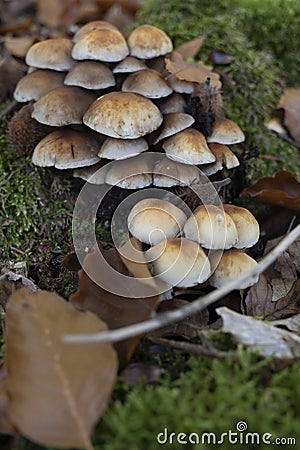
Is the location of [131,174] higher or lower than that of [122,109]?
lower

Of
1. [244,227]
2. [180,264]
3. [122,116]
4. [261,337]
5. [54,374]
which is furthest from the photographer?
[122,116]

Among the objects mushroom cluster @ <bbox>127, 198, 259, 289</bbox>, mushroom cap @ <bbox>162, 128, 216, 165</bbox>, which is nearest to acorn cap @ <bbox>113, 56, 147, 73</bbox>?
mushroom cap @ <bbox>162, 128, 216, 165</bbox>

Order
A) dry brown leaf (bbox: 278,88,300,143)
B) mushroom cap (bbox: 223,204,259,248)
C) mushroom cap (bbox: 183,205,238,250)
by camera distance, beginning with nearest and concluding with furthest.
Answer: mushroom cap (bbox: 183,205,238,250) → mushroom cap (bbox: 223,204,259,248) → dry brown leaf (bbox: 278,88,300,143)

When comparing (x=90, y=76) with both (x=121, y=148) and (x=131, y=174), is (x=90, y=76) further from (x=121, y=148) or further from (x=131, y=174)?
(x=131, y=174)

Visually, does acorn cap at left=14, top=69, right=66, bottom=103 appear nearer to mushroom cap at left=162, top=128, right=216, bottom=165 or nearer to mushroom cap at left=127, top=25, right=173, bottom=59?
mushroom cap at left=127, top=25, right=173, bottom=59

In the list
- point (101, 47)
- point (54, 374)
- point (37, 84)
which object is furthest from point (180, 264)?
point (37, 84)

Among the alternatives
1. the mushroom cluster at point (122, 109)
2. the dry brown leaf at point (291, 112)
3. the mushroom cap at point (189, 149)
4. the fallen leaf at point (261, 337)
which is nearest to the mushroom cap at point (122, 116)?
the mushroom cluster at point (122, 109)

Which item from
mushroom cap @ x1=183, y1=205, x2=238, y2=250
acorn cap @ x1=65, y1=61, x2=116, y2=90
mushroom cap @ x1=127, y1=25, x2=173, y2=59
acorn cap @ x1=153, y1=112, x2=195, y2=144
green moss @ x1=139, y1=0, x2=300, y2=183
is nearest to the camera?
mushroom cap @ x1=183, y1=205, x2=238, y2=250

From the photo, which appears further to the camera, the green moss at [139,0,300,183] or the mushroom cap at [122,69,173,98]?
the green moss at [139,0,300,183]
